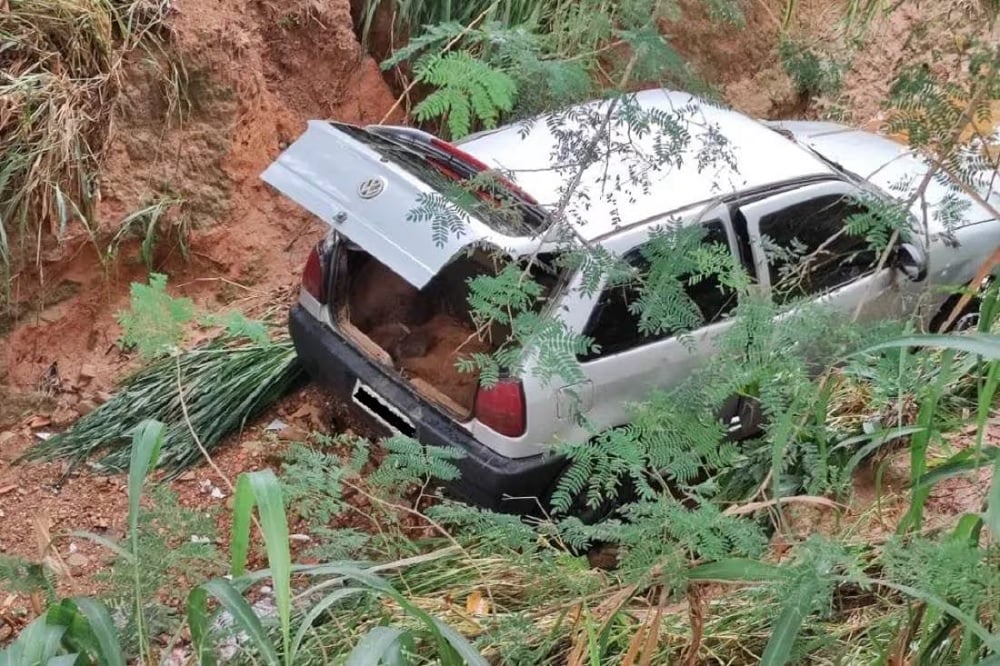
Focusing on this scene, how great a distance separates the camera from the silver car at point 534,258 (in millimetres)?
3197

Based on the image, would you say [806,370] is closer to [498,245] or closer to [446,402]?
[498,245]

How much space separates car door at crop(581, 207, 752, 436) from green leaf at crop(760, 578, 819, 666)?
1.29m

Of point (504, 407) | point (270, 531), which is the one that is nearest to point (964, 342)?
point (270, 531)

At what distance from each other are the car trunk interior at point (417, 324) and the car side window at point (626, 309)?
34 centimetres

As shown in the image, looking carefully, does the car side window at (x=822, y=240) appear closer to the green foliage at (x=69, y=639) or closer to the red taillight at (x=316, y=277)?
the red taillight at (x=316, y=277)

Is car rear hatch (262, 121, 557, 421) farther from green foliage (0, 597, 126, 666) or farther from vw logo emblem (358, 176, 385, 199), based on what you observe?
green foliage (0, 597, 126, 666)

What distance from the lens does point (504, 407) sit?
3.47 meters

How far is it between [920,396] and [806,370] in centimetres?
37

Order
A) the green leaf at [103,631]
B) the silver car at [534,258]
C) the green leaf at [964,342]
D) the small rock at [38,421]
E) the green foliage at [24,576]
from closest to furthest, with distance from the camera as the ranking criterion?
1. the green leaf at [964,342]
2. the green leaf at [103,631]
3. the green foliage at [24,576]
4. the silver car at [534,258]
5. the small rock at [38,421]

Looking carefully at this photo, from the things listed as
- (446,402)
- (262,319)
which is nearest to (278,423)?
(262,319)

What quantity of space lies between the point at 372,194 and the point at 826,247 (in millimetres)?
1732

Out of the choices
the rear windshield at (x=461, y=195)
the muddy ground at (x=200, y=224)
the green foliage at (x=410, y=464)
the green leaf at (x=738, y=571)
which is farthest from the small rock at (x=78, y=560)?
the green leaf at (x=738, y=571)

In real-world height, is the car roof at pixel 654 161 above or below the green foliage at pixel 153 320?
above

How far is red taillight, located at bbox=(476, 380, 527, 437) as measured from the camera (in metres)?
3.43
